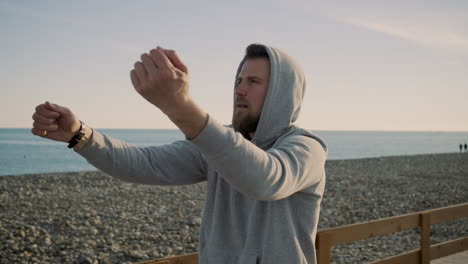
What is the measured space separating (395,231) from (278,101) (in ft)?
9.26

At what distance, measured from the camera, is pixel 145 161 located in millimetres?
1989

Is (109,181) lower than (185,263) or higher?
lower

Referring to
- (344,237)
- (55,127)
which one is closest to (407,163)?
(344,237)

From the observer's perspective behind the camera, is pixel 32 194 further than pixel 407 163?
No

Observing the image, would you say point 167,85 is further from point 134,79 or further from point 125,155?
point 125,155

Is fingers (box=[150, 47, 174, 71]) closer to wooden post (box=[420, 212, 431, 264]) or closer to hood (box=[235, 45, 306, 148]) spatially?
hood (box=[235, 45, 306, 148])

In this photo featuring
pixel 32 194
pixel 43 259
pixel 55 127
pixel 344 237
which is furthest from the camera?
pixel 32 194

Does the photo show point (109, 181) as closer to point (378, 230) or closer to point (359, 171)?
point (359, 171)

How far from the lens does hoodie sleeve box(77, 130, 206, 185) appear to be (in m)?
1.85

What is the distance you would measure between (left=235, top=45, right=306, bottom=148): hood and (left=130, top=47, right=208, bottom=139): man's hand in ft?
2.20

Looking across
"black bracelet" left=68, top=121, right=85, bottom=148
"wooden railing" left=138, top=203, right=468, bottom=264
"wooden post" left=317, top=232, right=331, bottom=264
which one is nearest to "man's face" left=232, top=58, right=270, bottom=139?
"black bracelet" left=68, top=121, right=85, bottom=148

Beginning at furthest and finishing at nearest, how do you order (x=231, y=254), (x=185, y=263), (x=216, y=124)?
(x=185, y=263), (x=231, y=254), (x=216, y=124)

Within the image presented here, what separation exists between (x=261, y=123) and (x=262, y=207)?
1.14ft

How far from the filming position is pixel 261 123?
1907mm
